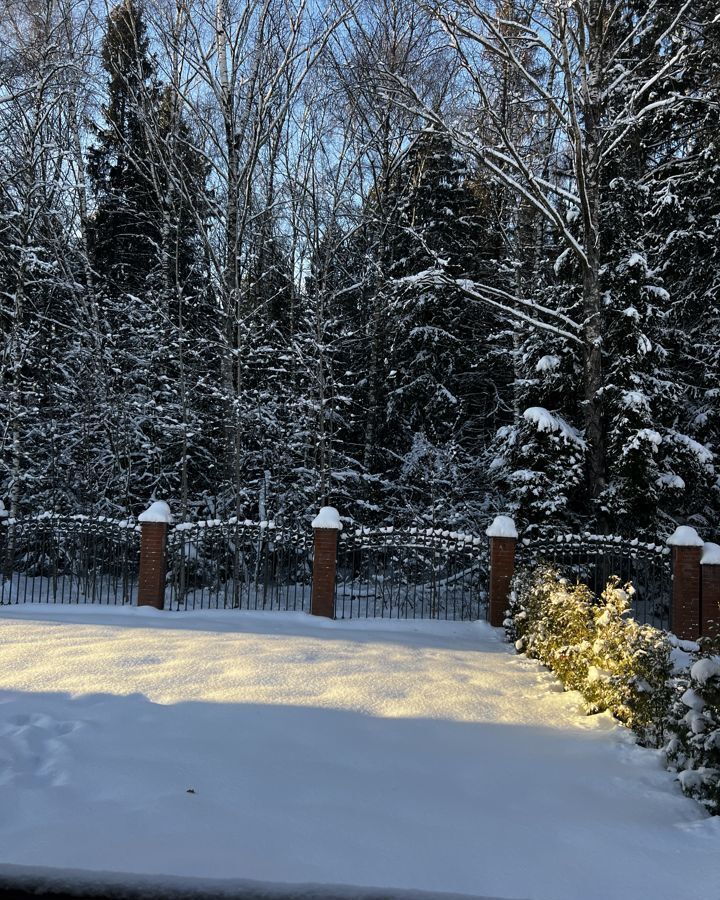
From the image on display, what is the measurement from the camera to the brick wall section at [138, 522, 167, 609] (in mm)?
10461

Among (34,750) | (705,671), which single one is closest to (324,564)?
(34,750)

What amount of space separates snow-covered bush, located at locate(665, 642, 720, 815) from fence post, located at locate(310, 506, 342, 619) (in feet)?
20.8

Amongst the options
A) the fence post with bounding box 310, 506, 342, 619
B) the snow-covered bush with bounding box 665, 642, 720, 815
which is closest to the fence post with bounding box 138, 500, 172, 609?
the fence post with bounding box 310, 506, 342, 619

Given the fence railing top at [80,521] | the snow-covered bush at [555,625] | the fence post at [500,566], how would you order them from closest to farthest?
the snow-covered bush at [555,625] < the fence post at [500,566] < the fence railing top at [80,521]

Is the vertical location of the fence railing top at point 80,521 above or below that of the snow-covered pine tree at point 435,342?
below

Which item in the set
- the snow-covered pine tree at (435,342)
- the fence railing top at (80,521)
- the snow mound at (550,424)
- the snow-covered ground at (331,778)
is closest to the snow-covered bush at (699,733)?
the snow-covered ground at (331,778)

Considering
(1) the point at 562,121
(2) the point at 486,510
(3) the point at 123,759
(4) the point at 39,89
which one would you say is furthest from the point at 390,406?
(3) the point at 123,759

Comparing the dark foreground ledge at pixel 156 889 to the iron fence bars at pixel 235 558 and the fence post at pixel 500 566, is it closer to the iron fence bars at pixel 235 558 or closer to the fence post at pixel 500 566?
the iron fence bars at pixel 235 558

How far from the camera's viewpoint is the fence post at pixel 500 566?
34.1 ft

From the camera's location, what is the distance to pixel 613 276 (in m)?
13.9

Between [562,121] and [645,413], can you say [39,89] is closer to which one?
[562,121]

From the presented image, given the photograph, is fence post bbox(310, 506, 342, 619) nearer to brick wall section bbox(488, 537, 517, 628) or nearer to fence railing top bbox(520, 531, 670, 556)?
brick wall section bbox(488, 537, 517, 628)

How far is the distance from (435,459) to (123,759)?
Result: 12.7 metres

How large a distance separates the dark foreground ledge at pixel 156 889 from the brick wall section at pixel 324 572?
24.6 feet
